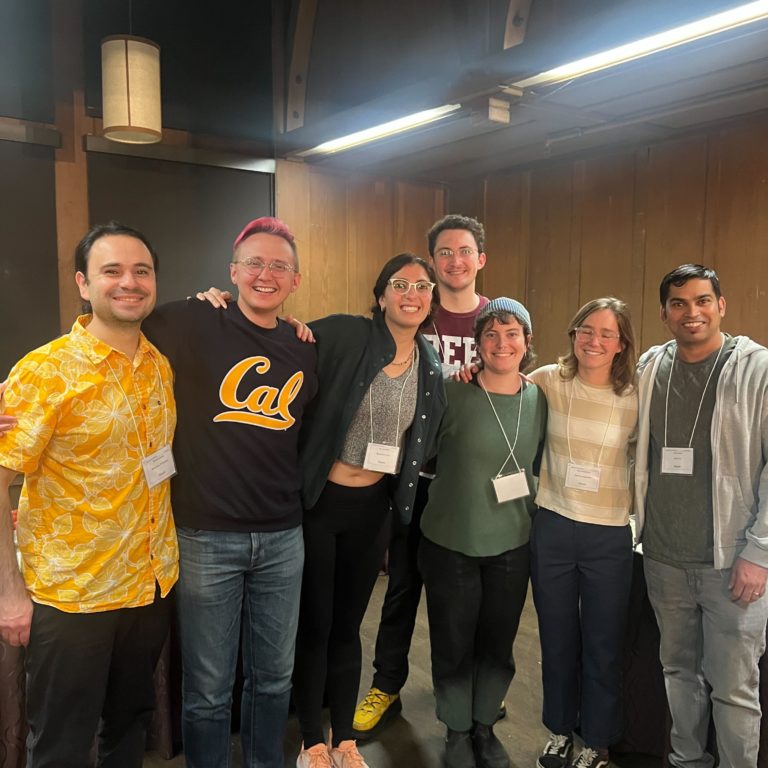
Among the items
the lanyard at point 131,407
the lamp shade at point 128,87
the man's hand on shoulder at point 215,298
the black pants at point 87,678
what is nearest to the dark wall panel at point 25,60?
the lamp shade at point 128,87

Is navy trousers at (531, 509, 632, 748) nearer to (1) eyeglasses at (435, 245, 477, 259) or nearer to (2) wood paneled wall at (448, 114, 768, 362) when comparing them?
(1) eyeglasses at (435, 245, 477, 259)

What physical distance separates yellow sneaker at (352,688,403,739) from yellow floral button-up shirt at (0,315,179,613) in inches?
49.7

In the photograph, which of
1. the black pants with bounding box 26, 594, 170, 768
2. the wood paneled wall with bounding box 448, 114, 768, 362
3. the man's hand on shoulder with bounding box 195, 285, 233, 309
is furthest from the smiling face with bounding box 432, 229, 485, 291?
the wood paneled wall with bounding box 448, 114, 768, 362

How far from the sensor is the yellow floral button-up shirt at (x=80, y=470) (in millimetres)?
1451

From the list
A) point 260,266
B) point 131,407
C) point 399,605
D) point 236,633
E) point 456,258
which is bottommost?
point 399,605

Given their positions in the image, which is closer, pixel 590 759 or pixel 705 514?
pixel 705 514

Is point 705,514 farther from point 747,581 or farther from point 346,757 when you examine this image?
point 346,757

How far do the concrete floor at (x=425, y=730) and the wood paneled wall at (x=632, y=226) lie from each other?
2.07 m

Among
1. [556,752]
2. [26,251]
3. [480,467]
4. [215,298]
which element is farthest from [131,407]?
[26,251]

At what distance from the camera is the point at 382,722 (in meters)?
2.54

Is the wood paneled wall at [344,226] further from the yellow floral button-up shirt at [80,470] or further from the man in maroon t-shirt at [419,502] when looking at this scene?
the yellow floral button-up shirt at [80,470]

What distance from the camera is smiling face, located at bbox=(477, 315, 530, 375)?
2.08 meters

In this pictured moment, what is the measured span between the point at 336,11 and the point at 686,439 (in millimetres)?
3315

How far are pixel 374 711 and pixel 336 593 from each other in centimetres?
76
